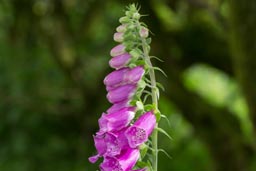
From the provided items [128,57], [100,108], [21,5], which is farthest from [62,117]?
[128,57]

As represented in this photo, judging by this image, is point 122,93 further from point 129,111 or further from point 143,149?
point 143,149

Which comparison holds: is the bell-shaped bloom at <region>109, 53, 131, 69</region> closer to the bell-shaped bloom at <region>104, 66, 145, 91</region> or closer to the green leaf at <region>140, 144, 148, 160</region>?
the bell-shaped bloom at <region>104, 66, 145, 91</region>

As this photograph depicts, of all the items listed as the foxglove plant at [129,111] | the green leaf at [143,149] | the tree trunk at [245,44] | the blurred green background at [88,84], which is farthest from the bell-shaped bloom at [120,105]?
the blurred green background at [88,84]

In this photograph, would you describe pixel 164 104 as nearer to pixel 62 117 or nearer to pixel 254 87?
pixel 62 117

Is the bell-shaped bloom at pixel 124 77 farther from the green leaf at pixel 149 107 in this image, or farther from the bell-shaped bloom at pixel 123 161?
the bell-shaped bloom at pixel 123 161

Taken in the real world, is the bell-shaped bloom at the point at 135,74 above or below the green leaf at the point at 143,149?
above

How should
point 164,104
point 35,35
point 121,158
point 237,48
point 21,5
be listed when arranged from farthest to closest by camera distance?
point 164,104 < point 35,35 < point 21,5 < point 237,48 < point 121,158

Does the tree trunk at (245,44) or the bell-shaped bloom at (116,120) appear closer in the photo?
the bell-shaped bloom at (116,120)
